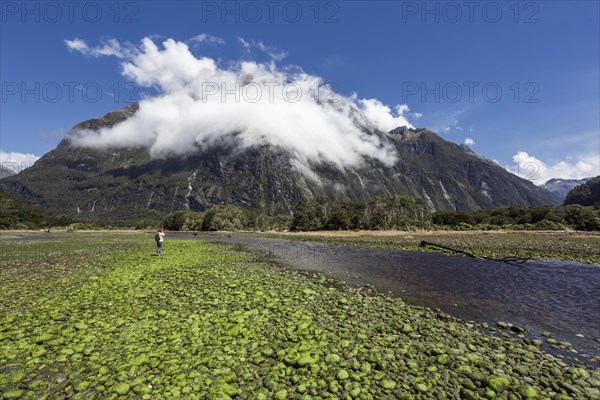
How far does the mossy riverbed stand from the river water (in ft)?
11.7

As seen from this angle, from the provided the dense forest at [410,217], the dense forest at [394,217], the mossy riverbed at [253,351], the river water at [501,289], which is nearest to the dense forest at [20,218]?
the dense forest at [394,217]

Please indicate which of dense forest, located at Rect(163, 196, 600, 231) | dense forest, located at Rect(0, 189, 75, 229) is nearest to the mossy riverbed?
dense forest, located at Rect(163, 196, 600, 231)

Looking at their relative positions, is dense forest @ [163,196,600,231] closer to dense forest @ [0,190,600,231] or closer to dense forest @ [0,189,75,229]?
dense forest @ [0,190,600,231]

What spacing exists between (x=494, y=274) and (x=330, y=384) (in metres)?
28.3

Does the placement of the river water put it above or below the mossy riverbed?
below

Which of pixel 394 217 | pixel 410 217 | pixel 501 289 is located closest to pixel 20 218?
pixel 394 217

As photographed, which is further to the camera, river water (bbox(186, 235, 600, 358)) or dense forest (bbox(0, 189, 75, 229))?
dense forest (bbox(0, 189, 75, 229))

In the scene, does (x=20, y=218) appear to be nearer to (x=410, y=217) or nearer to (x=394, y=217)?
(x=394, y=217)

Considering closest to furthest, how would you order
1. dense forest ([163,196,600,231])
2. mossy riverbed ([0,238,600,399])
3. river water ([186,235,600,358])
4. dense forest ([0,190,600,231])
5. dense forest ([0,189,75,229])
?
mossy riverbed ([0,238,600,399]) → river water ([186,235,600,358]) → dense forest ([163,196,600,231]) → dense forest ([0,190,600,231]) → dense forest ([0,189,75,229])

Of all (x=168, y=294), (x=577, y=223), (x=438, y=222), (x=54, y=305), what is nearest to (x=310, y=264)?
(x=168, y=294)

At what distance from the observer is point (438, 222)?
178m

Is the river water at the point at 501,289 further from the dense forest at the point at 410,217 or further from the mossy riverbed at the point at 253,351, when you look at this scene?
the dense forest at the point at 410,217

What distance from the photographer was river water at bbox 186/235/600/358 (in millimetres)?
16453

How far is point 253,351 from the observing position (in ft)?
39.2
